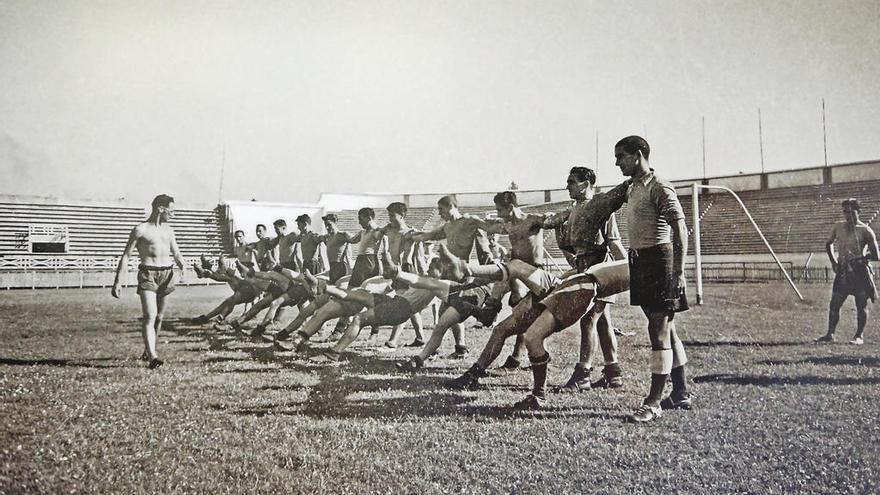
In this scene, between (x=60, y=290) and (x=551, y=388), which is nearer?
(x=551, y=388)

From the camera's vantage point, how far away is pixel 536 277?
2141 mm

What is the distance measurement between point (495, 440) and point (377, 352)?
5.29 feet

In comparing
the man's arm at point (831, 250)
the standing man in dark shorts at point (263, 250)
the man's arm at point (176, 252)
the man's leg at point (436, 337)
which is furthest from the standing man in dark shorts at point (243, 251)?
the man's arm at point (831, 250)

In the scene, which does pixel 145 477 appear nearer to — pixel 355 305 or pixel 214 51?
pixel 355 305

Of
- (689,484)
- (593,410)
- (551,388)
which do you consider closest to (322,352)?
(551,388)

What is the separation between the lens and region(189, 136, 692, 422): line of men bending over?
180 centimetres

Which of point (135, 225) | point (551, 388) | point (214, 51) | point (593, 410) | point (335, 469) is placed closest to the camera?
point (335, 469)

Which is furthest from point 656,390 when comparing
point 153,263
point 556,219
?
point 153,263

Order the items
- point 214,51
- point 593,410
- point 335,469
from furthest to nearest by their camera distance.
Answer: point 214,51, point 593,410, point 335,469

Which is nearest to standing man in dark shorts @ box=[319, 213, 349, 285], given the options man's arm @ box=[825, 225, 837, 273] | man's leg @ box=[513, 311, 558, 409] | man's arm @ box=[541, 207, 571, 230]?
man's arm @ box=[541, 207, 571, 230]

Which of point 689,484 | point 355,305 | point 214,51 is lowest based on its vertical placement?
point 689,484

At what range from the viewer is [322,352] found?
3.18 meters

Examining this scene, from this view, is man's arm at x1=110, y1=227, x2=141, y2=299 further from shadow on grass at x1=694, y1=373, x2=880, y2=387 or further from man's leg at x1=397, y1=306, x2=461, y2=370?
shadow on grass at x1=694, y1=373, x2=880, y2=387

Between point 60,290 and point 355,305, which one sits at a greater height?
point 60,290
